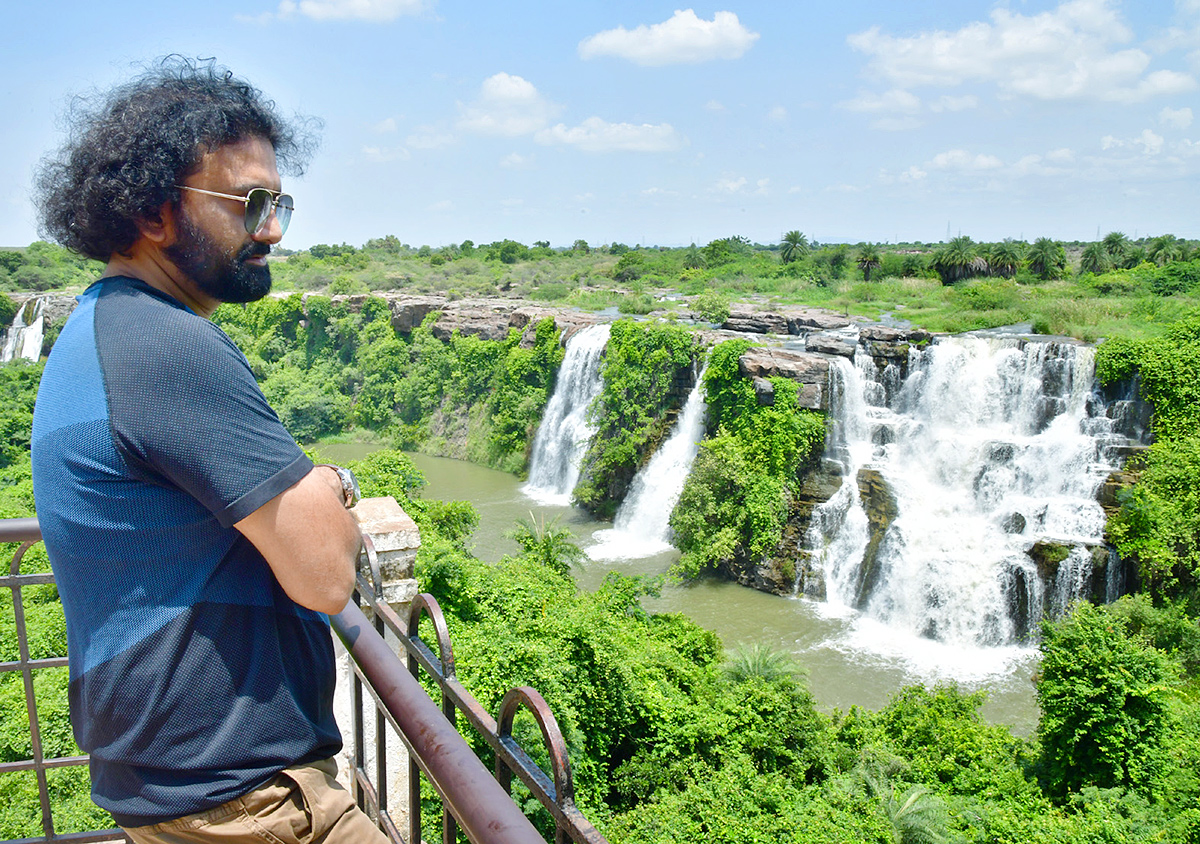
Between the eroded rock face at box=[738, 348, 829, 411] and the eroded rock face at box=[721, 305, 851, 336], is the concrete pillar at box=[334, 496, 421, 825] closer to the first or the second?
the eroded rock face at box=[738, 348, 829, 411]

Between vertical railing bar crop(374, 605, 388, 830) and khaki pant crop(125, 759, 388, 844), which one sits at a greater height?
khaki pant crop(125, 759, 388, 844)

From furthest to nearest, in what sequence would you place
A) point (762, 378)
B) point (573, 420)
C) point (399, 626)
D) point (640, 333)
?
point (573, 420) → point (640, 333) → point (762, 378) → point (399, 626)

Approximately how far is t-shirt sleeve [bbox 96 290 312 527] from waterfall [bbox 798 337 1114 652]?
48.2ft

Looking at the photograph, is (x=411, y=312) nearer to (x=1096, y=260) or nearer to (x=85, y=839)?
(x=1096, y=260)

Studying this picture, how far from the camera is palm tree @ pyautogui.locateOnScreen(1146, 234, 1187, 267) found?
33.4 metres

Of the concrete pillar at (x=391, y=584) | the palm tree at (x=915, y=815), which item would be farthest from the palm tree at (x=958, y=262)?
the concrete pillar at (x=391, y=584)

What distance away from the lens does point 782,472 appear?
1723cm

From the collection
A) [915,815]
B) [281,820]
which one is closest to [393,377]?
[915,815]

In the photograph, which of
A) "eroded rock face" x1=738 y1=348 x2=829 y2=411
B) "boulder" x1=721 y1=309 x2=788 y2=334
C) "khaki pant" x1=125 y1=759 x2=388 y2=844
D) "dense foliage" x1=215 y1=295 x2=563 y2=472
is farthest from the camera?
"dense foliage" x1=215 y1=295 x2=563 y2=472

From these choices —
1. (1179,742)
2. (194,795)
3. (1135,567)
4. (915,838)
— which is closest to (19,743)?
(194,795)

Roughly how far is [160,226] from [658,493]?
18.4 m

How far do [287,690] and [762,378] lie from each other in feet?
55.8

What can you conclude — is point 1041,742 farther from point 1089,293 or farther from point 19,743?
point 1089,293

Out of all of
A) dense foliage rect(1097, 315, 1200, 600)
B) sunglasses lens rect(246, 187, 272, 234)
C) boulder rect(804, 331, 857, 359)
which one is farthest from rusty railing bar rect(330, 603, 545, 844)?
boulder rect(804, 331, 857, 359)
